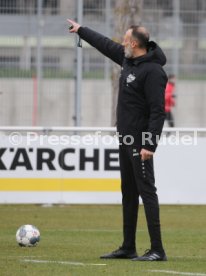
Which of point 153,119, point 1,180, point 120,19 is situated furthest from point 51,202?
point 153,119

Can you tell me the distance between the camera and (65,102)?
22.1 metres

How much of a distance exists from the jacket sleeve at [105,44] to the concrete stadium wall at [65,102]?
11.1 m

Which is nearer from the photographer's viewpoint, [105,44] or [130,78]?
[130,78]

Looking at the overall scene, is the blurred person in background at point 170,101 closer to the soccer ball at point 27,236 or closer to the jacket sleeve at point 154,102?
the soccer ball at point 27,236

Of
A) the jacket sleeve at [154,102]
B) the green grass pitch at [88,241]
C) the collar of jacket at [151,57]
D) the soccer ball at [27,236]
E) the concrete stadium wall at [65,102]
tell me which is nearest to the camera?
the green grass pitch at [88,241]

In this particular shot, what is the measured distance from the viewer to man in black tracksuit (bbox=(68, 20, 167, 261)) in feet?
31.2

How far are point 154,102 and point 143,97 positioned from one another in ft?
0.62

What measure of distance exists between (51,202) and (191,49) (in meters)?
6.36

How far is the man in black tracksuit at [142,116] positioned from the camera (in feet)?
31.2

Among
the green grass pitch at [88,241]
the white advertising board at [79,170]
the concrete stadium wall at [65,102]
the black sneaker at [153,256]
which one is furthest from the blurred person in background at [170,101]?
the black sneaker at [153,256]

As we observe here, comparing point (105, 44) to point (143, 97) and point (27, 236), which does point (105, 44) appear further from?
point (27, 236)

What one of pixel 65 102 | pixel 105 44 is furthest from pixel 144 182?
pixel 65 102

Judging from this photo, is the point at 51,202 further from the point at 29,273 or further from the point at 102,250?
the point at 29,273

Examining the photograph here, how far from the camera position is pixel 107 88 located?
22953mm
